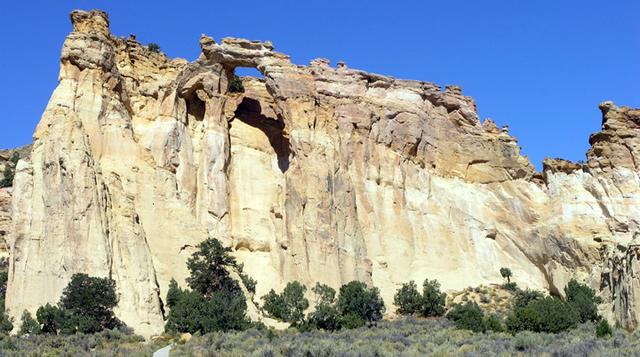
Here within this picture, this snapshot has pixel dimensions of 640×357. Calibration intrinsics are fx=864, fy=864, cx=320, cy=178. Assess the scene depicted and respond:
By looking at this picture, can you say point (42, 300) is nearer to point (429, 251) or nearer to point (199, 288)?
point (199, 288)

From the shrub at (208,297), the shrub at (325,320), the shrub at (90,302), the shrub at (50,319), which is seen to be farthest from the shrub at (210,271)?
the shrub at (50,319)

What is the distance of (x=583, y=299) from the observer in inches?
1699

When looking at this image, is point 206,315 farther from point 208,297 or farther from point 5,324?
point 5,324

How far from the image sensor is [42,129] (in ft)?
151

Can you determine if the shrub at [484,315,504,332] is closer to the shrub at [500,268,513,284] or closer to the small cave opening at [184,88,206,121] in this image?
the shrub at [500,268,513,284]

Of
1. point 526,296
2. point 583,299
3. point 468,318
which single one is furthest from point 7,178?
point 583,299

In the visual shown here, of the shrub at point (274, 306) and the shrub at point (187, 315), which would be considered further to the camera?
the shrub at point (274, 306)

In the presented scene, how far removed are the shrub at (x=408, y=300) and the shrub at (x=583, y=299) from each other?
7.92m

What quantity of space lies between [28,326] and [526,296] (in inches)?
1020

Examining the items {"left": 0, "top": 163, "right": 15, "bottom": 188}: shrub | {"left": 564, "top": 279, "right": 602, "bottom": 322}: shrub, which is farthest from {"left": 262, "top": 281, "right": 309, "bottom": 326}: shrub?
{"left": 0, "top": 163, "right": 15, "bottom": 188}: shrub

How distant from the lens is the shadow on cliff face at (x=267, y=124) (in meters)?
56.0

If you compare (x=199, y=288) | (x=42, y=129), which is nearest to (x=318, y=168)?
(x=199, y=288)

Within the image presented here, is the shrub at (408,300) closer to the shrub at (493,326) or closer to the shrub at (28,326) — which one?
the shrub at (493,326)

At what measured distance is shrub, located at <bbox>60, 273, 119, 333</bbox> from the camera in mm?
37094
